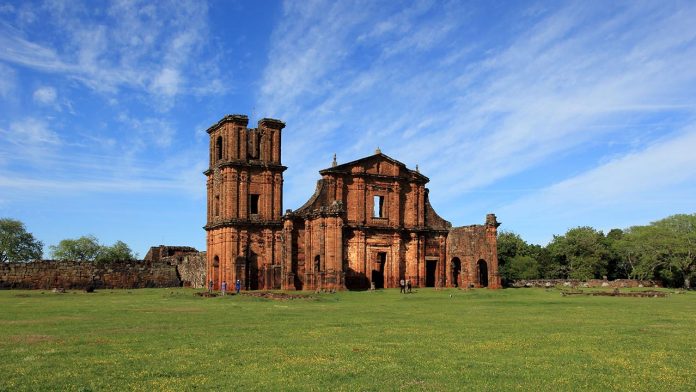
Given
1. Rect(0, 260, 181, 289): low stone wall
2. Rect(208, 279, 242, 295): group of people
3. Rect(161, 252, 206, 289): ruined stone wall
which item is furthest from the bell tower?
Rect(0, 260, 181, 289): low stone wall

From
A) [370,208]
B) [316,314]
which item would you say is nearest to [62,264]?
[370,208]

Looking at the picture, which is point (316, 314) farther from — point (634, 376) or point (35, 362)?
point (634, 376)

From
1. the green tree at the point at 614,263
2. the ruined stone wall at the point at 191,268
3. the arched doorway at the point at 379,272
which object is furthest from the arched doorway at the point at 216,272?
the green tree at the point at 614,263

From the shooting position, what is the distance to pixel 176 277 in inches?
2393

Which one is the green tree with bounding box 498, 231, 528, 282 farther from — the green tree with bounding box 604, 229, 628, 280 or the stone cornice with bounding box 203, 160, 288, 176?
the stone cornice with bounding box 203, 160, 288, 176

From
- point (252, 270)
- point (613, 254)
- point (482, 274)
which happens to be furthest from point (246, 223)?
point (613, 254)

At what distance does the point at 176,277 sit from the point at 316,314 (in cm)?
4088

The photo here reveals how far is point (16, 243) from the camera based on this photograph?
3319 inches

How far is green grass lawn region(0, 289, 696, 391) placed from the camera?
9.95m

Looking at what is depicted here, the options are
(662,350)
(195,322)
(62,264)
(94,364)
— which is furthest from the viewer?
(62,264)

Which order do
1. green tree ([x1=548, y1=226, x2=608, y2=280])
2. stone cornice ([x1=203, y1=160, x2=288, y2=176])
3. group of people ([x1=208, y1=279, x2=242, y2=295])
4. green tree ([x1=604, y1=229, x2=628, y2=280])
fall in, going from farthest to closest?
green tree ([x1=604, y1=229, x2=628, y2=280]), green tree ([x1=548, y1=226, x2=608, y2=280]), stone cornice ([x1=203, y1=160, x2=288, y2=176]), group of people ([x1=208, y1=279, x2=242, y2=295])

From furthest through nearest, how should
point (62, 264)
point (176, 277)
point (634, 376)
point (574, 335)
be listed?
point (176, 277) → point (62, 264) → point (574, 335) → point (634, 376)

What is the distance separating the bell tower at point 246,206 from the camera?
47000 millimetres

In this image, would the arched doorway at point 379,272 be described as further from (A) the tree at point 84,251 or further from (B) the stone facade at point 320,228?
(A) the tree at point 84,251
